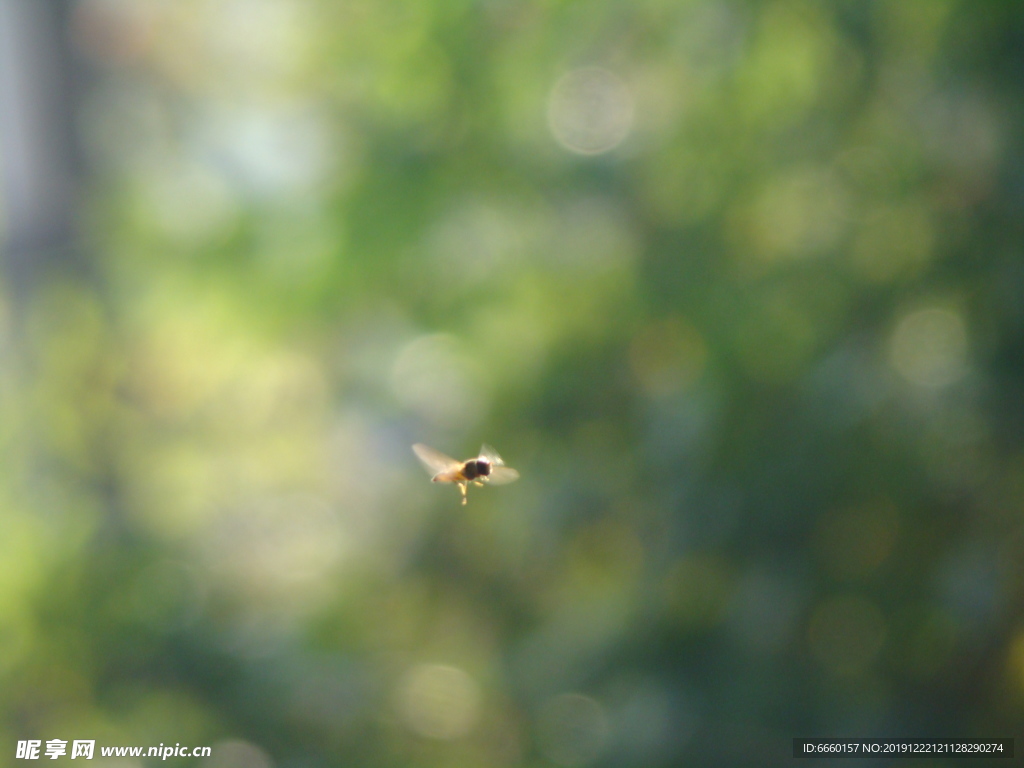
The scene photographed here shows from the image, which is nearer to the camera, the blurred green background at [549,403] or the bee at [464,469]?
the bee at [464,469]

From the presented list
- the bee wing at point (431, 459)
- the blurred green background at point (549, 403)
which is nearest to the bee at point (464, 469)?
the bee wing at point (431, 459)

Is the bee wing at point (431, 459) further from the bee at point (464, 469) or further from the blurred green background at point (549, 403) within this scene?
the blurred green background at point (549, 403)

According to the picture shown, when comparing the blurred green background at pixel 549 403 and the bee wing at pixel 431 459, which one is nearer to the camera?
the bee wing at pixel 431 459

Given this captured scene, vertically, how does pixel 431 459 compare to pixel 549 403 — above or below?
below

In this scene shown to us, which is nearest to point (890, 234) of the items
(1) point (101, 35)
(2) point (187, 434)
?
(2) point (187, 434)

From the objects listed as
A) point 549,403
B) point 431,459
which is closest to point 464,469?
point 431,459

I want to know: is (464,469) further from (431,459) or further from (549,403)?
(549,403)

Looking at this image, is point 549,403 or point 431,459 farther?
point 549,403

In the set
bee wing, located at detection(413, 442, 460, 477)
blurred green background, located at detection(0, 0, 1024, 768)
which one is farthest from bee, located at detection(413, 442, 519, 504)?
blurred green background, located at detection(0, 0, 1024, 768)

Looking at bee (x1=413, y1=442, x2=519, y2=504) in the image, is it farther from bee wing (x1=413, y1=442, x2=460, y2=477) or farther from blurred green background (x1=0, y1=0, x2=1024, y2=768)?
blurred green background (x1=0, y1=0, x2=1024, y2=768)
